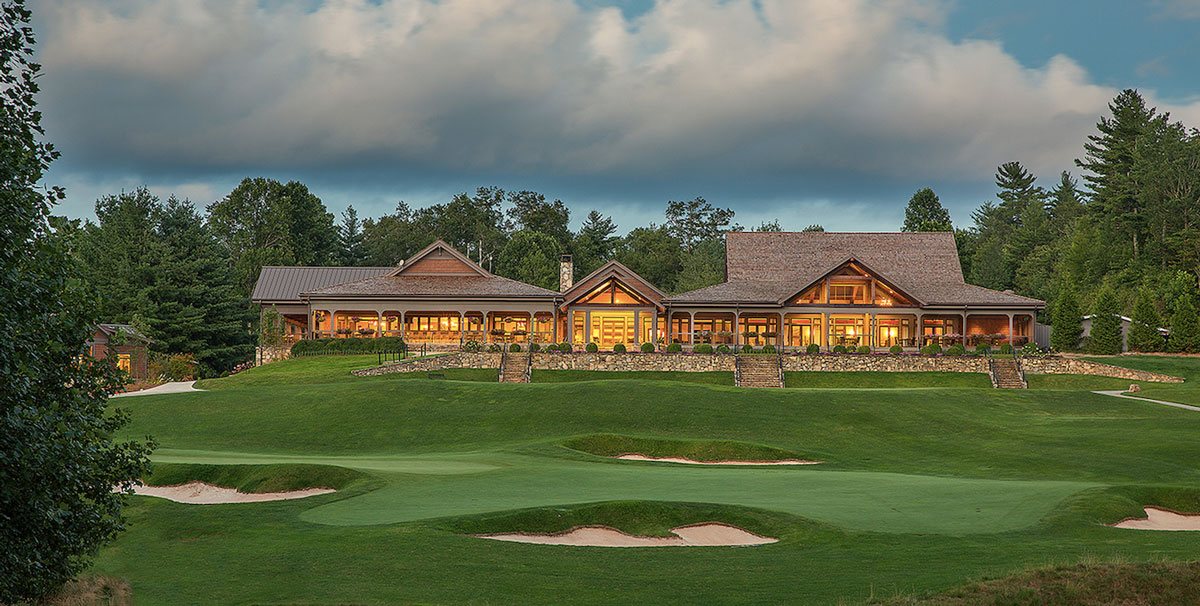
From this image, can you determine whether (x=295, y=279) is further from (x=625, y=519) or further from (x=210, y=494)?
(x=625, y=519)

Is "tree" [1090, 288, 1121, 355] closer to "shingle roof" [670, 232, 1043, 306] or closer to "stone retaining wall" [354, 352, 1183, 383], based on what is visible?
"shingle roof" [670, 232, 1043, 306]

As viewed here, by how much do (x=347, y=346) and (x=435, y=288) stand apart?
8.88 metres

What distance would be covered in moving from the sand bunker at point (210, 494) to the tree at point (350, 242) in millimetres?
90793

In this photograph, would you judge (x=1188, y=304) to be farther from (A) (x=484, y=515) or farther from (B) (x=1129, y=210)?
(A) (x=484, y=515)

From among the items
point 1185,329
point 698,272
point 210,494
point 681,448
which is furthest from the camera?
point 698,272

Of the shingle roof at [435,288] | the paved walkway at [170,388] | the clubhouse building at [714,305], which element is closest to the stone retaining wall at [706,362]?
the clubhouse building at [714,305]

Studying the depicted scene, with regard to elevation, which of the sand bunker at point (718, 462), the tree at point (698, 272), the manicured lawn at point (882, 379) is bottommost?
the sand bunker at point (718, 462)

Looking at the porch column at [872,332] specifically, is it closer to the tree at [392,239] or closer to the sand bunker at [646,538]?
the sand bunker at [646,538]

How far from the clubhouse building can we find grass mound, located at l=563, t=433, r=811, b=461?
30.0 metres

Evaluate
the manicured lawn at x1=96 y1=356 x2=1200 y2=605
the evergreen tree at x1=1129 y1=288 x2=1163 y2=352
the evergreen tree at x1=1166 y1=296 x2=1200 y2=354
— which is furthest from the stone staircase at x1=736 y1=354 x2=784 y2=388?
the evergreen tree at x1=1166 y1=296 x2=1200 y2=354

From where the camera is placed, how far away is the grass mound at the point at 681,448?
2667 cm

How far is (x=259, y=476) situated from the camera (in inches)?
783

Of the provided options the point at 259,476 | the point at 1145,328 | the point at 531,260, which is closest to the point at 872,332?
the point at 1145,328

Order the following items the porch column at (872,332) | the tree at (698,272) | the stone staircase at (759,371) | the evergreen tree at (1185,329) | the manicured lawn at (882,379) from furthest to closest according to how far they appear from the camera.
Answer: the tree at (698,272) → the porch column at (872,332) → the evergreen tree at (1185,329) → the manicured lawn at (882,379) → the stone staircase at (759,371)
